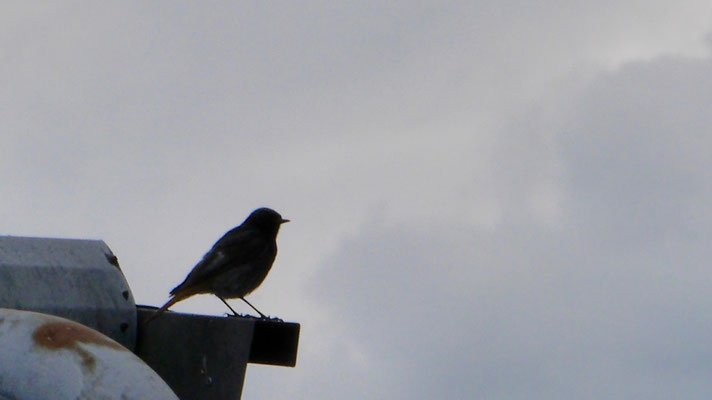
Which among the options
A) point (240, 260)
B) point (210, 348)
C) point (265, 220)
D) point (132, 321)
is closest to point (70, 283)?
point (132, 321)

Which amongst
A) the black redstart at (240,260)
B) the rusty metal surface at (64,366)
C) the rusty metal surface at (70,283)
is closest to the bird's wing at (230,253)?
the black redstart at (240,260)

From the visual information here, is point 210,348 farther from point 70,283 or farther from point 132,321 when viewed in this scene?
point 70,283

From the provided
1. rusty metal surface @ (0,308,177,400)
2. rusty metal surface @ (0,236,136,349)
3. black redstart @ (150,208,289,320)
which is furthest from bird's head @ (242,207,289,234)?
rusty metal surface @ (0,308,177,400)

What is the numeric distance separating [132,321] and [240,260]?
7.20 m

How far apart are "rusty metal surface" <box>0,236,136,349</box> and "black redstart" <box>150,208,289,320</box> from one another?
20.3 ft

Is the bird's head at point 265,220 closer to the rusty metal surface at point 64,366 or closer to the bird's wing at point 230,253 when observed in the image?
the bird's wing at point 230,253

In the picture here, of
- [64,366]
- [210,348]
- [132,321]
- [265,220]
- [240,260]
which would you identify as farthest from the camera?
[265,220]

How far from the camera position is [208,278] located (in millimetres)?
10891

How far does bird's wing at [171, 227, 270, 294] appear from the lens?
10.9 m

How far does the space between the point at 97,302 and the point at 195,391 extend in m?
0.45

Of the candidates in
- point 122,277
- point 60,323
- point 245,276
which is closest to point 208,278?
point 245,276

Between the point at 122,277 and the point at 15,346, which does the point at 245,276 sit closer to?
the point at 122,277

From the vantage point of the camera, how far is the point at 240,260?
11438mm

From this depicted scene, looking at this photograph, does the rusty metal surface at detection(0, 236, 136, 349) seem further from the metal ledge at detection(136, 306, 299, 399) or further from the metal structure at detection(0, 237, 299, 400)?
the metal ledge at detection(136, 306, 299, 399)
